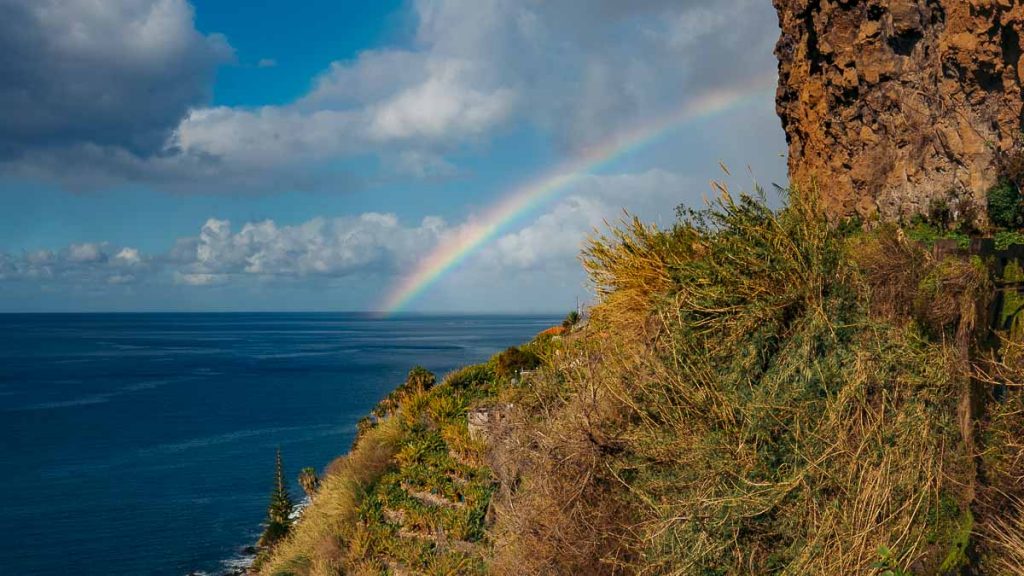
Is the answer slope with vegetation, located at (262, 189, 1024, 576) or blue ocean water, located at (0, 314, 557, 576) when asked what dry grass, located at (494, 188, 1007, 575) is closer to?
slope with vegetation, located at (262, 189, 1024, 576)

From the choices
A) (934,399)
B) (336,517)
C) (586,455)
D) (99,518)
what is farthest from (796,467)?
(99,518)

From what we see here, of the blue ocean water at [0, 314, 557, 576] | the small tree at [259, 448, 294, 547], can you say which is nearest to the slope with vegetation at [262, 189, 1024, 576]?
the small tree at [259, 448, 294, 547]

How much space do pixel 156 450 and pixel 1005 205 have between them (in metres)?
57.8

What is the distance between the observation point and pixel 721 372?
8.68m

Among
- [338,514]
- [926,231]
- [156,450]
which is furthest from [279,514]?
[156,450]

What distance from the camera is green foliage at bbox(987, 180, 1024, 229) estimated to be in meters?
16.0

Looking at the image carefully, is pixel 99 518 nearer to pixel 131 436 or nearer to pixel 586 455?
pixel 131 436

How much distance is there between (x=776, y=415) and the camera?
7637mm

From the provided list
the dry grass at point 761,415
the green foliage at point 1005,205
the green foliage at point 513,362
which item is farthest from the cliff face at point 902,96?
the green foliage at point 513,362

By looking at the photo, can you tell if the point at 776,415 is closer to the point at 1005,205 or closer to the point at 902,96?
the point at 1005,205

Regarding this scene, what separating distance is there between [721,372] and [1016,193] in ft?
41.0

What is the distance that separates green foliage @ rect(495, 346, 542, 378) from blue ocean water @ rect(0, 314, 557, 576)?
20.9 metres

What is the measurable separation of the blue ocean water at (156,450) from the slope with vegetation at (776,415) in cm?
2839

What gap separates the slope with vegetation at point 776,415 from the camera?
22.8 feet
